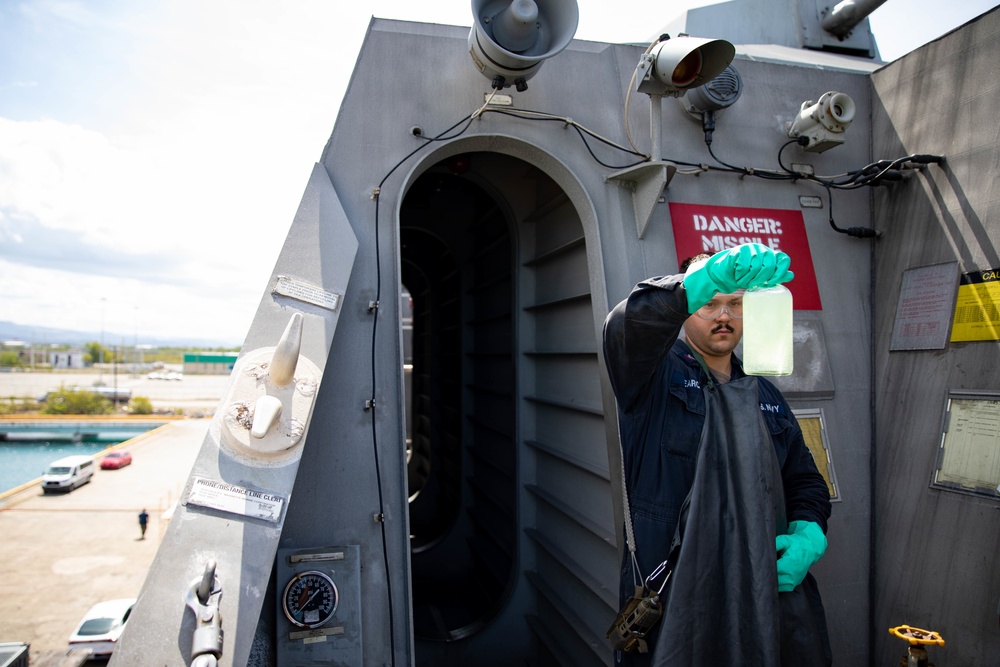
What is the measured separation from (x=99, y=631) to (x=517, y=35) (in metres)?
11.1

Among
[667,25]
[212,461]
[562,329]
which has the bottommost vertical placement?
[212,461]

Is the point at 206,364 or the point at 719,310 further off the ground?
the point at 206,364

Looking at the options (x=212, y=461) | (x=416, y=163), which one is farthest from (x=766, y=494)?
(x=416, y=163)

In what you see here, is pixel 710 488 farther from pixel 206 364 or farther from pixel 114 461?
pixel 206 364

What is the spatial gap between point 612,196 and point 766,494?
5.47 feet

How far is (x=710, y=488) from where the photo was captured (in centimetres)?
192

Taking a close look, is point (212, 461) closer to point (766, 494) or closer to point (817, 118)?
point (766, 494)

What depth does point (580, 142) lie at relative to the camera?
3109 mm

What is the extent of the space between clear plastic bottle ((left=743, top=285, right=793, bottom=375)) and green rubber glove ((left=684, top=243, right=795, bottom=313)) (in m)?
0.04

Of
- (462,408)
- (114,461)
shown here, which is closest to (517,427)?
(462,408)

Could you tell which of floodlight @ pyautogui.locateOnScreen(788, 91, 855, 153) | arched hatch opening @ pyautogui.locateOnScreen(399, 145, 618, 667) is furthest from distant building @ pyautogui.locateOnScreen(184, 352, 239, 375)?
floodlight @ pyautogui.locateOnScreen(788, 91, 855, 153)

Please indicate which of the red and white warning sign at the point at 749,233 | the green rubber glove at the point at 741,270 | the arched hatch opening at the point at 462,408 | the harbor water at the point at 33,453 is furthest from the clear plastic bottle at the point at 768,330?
the harbor water at the point at 33,453

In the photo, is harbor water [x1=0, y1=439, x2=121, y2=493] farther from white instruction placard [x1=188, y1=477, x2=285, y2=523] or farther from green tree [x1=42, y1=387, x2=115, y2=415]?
white instruction placard [x1=188, y1=477, x2=285, y2=523]

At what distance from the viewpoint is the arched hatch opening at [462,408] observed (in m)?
4.82
